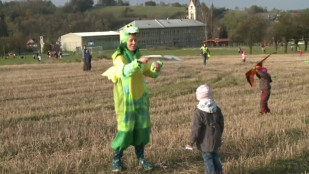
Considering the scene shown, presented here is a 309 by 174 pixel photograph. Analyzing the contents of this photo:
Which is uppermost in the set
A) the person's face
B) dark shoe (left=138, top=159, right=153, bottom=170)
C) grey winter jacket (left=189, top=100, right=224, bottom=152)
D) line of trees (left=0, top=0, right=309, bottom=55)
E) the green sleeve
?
line of trees (left=0, top=0, right=309, bottom=55)

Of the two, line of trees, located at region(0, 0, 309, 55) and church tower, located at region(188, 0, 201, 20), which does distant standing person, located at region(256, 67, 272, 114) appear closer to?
line of trees, located at region(0, 0, 309, 55)

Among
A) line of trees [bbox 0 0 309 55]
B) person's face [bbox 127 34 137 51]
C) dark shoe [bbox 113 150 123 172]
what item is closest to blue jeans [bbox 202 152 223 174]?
dark shoe [bbox 113 150 123 172]

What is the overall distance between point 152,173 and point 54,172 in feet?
4.55

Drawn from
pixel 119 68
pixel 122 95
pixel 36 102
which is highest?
pixel 119 68

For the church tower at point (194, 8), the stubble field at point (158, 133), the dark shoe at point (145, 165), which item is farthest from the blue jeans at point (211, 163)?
the church tower at point (194, 8)

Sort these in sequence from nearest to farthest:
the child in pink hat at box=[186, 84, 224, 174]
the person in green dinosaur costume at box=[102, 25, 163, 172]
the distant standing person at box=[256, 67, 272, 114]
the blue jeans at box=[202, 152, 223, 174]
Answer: the child in pink hat at box=[186, 84, 224, 174] → the blue jeans at box=[202, 152, 223, 174] → the person in green dinosaur costume at box=[102, 25, 163, 172] → the distant standing person at box=[256, 67, 272, 114]

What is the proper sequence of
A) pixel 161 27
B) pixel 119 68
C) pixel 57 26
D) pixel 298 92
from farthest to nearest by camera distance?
pixel 57 26, pixel 161 27, pixel 298 92, pixel 119 68

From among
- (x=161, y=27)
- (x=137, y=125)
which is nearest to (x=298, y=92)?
(x=137, y=125)

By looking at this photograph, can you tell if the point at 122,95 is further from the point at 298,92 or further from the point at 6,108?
the point at 298,92

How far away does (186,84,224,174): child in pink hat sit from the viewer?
5816 millimetres

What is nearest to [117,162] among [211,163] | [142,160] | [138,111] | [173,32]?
[142,160]

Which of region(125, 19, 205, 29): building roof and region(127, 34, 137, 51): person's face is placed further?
region(125, 19, 205, 29): building roof

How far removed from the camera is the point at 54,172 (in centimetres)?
638

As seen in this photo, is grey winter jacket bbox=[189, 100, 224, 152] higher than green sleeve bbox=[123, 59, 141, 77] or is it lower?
lower
